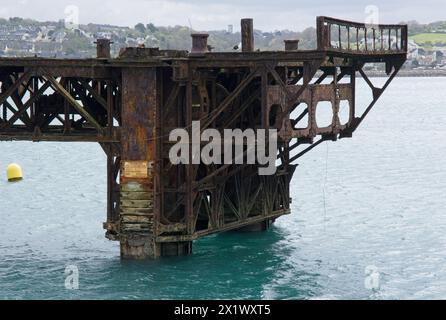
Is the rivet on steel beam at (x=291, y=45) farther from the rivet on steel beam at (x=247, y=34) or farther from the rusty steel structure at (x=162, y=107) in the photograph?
the rivet on steel beam at (x=247, y=34)

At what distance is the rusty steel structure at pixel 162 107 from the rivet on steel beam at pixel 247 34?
26 mm

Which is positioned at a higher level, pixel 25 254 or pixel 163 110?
pixel 163 110

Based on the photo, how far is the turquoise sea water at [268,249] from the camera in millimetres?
26641

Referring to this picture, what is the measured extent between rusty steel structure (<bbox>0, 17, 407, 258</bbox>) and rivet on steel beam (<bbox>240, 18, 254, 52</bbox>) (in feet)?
0.09

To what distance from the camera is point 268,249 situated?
1243 inches

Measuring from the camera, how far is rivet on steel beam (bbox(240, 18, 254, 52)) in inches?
1106

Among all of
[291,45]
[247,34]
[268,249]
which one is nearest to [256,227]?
[268,249]

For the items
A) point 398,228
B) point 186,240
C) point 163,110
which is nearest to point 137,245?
point 186,240

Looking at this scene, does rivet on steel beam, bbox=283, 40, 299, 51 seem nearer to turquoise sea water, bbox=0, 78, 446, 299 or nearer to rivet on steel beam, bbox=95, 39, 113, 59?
rivet on steel beam, bbox=95, 39, 113, 59

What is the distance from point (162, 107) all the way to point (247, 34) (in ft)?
9.69

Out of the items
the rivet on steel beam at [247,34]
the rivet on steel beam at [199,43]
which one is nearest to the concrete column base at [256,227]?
the rivet on steel beam at [247,34]

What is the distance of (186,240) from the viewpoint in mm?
28219

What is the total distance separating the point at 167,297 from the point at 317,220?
45.7ft
